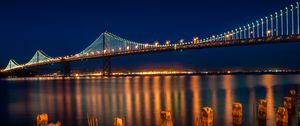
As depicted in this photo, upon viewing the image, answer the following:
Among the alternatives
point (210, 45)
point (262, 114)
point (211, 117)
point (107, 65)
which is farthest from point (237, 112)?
point (107, 65)

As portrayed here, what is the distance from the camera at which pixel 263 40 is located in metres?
49.2

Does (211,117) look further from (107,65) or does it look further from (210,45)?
(107,65)

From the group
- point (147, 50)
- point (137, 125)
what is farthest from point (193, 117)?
→ point (147, 50)

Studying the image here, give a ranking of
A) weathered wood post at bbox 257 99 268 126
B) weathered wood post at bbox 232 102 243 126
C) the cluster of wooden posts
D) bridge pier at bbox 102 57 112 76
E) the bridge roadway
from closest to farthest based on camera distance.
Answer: the cluster of wooden posts, weathered wood post at bbox 232 102 243 126, weathered wood post at bbox 257 99 268 126, the bridge roadway, bridge pier at bbox 102 57 112 76

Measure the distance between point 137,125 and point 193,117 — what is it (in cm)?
260

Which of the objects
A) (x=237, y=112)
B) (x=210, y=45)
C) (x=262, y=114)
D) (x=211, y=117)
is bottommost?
(x=262, y=114)

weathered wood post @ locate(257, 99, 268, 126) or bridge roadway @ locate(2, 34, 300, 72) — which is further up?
bridge roadway @ locate(2, 34, 300, 72)

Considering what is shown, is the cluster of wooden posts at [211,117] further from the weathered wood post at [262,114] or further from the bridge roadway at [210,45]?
the bridge roadway at [210,45]

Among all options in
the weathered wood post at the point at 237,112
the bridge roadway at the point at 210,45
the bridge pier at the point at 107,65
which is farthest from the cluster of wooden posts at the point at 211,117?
the bridge pier at the point at 107,65

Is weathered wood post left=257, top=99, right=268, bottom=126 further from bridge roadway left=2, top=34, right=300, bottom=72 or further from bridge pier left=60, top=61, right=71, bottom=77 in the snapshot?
bridge pier left=60, top=61, right=71, bottom=77

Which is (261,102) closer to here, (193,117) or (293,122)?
(293,122)

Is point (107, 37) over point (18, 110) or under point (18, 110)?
over

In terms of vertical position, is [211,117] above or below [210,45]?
below

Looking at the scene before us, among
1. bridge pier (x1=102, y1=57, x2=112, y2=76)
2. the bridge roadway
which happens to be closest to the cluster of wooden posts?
the bridge roadway
